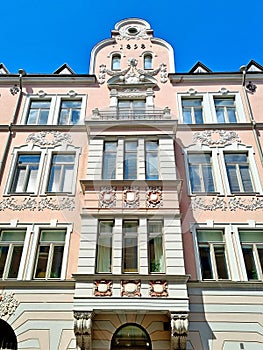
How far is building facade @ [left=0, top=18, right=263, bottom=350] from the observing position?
1033cm

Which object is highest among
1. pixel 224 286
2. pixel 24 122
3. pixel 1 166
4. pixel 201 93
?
pixel 201 93

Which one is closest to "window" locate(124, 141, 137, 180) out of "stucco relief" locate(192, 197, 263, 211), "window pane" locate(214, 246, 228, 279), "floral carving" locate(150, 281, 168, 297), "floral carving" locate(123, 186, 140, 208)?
"floral carving" locate(123, 186, 140, 208)

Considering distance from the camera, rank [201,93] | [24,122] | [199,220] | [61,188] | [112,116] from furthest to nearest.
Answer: [201,93], [24,122], [112,116], [61,188], [199,220]

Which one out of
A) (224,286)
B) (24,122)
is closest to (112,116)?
(24,122)

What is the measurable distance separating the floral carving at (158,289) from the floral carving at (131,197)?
A: 294 centimetres

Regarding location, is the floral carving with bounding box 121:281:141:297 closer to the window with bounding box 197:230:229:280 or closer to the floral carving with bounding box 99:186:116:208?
the window with bounding box 197:230:229:280

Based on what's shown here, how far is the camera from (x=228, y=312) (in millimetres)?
10633

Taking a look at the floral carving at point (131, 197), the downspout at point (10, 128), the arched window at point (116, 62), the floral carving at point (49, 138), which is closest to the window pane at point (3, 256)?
the downspout at point (10, 128)

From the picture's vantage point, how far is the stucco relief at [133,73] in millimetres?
17688

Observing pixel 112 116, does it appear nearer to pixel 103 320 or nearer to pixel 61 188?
pixel 61 188

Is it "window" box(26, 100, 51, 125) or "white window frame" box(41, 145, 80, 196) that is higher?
"window" box(26, 100, 51, 125)

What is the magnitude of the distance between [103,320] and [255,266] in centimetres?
560

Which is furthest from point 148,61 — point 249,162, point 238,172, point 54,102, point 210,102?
point 238,172

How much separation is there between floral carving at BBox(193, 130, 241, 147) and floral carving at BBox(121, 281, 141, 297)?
7.50m
